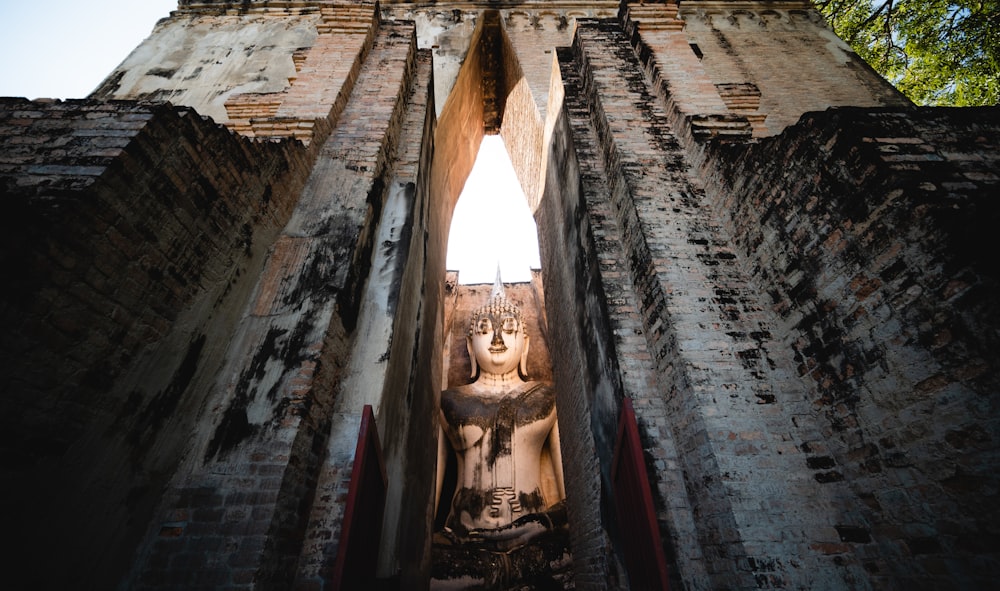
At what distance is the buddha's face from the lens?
331 inches

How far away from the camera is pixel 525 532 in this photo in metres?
5.99

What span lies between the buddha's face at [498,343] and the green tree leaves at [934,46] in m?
9.76

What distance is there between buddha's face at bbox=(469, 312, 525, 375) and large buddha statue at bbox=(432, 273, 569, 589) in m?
0.02

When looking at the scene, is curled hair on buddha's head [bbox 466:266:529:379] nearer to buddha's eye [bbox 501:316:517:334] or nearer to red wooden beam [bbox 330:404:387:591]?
buddha's eye [bbox 501:316:517:334]

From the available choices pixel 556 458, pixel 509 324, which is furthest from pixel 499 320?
pixel 556 458

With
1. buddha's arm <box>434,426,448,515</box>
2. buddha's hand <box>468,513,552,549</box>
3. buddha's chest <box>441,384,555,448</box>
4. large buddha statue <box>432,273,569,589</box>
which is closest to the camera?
large buddha statue <box>432,273,569,589</box>

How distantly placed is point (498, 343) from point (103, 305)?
6.85 meters

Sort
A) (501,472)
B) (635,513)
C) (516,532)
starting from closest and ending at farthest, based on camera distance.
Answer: (635,513)
(516,532)
(501,472)

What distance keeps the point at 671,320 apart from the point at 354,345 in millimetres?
2421

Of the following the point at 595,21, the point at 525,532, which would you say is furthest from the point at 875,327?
the point at 525,532

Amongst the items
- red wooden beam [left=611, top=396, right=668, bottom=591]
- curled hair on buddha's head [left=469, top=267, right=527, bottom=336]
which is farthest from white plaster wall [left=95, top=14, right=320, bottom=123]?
red wooden beam [left=611, top=396, right=668, bottom=591]

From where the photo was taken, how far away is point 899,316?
2.00 m

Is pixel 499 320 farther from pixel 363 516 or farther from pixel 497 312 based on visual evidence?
pixel 363 516

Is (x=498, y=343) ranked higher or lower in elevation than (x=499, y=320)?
lower
